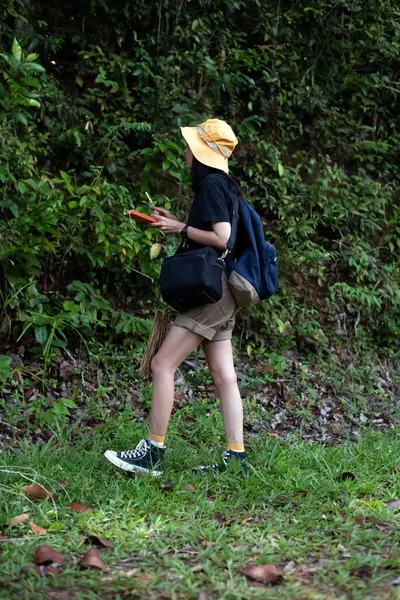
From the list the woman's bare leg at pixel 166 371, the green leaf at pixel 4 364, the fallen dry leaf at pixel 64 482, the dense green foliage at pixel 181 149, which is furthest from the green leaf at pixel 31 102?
the fallen dry leaf at pixel 64 482

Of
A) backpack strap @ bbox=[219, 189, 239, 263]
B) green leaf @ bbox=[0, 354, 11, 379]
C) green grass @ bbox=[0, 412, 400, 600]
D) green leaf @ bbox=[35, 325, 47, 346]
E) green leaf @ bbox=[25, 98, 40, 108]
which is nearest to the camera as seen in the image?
green grass @ bbox=[0, 412, 400, 600]

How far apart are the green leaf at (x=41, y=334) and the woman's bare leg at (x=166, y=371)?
1.58 metres

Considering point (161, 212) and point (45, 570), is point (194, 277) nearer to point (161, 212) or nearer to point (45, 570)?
point (161, 212)

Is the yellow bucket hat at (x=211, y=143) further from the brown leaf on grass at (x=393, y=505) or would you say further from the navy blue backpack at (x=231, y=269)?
the brown leaf on grass at (x=393, y=505)

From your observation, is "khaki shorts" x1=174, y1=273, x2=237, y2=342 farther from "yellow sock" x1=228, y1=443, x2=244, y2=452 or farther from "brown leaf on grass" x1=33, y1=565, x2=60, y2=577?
"brown leaf on grass" x1=33, y1=565, x2=60, y2=577

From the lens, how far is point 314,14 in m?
7.32

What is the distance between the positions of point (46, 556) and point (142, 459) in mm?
1066

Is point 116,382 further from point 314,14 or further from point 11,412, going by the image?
point 314,14

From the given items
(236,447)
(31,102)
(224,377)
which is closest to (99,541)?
(236,447)

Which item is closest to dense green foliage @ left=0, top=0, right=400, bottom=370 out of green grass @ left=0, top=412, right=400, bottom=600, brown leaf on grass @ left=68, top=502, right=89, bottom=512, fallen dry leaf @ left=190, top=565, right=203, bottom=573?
green grass @ left=0, top=412, right=400, bottom=600

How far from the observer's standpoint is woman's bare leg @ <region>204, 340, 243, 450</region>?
12.5 feet

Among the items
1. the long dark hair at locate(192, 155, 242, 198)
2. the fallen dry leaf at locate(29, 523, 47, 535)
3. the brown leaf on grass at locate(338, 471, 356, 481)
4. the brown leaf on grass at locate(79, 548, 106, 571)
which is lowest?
the brown leaf on grass at locate(338, 471, 356, 481)

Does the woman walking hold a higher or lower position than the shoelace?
higher

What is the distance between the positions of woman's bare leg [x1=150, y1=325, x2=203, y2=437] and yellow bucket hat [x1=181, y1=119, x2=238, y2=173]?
37.7 inches
